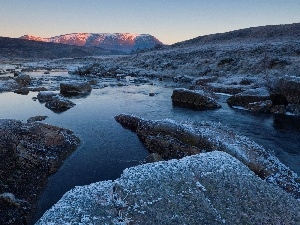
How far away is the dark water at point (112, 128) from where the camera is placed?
12.1 m

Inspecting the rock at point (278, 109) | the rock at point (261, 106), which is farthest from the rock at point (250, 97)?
the rock at point (278, 109)

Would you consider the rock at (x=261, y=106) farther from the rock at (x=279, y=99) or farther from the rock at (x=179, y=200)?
the rock at (x=179, y=200)

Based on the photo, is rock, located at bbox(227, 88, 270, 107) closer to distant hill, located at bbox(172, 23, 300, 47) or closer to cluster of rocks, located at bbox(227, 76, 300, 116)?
cluster of rocks, located at bbox(227, 76, 300, 116)

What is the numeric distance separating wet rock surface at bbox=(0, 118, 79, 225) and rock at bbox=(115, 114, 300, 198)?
4366 mm

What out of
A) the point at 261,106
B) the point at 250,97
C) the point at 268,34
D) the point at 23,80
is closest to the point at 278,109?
the point at 261,106

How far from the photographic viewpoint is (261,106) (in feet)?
77.7

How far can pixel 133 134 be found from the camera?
17.2 metres

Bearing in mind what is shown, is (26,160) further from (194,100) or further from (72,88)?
(72,88)

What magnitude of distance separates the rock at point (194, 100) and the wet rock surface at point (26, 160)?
1304 centimetres

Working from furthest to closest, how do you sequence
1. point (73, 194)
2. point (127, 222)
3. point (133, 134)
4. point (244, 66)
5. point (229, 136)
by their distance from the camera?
1. point (244, 66)
2. point (133, 134)
3. point (229, 136)
4. point (73, 194)
5. point (127, 222)

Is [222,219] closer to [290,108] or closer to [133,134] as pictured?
[133,134]

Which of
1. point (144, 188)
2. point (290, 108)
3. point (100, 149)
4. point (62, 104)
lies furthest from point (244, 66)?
point (144, 188)

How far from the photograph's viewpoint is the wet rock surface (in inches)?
366

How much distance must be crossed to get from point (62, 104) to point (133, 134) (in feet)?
31.9
